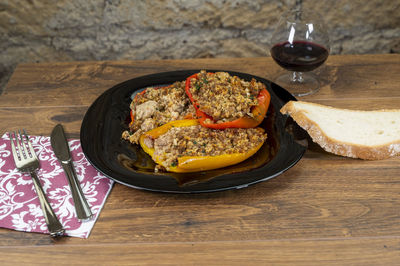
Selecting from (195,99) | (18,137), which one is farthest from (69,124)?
(195,99)

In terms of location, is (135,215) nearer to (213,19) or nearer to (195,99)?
(195,99)

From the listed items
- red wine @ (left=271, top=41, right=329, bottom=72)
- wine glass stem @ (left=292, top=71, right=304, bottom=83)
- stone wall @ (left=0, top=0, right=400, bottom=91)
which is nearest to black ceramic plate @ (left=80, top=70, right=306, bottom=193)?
red wine @ (left=271, top=41, right=329, bottom=72)

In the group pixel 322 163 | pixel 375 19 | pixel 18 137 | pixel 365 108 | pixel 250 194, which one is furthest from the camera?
pixel 375 19

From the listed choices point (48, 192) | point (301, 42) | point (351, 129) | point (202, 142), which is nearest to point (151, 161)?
point (202, 142)

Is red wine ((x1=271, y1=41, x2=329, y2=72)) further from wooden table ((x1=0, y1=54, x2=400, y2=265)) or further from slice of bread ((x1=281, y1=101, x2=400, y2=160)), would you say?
wooden table ((x1=0, y1=54, x2=400, y2=265))

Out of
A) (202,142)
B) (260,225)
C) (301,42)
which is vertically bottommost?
(260,225)

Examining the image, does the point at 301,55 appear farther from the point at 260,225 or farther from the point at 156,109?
the point at 260,225
